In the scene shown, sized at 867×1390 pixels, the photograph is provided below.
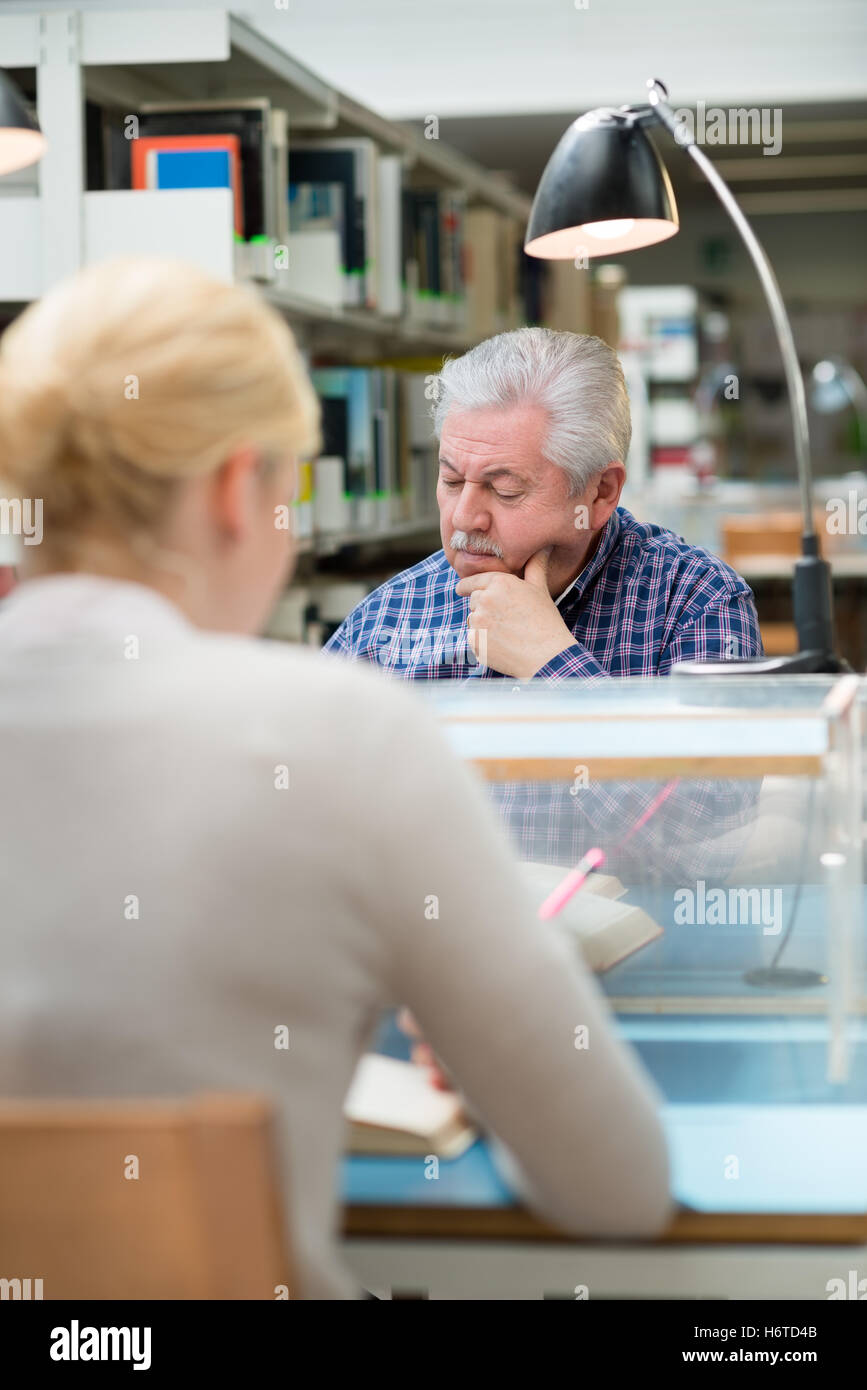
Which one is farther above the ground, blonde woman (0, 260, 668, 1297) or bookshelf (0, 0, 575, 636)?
bookshelf (0, 0, 575, 636)

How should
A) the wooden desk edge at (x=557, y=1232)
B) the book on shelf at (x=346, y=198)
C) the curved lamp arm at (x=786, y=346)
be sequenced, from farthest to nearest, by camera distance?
the book on shelf at (x=346, y=198) → the curved lamp arm at (x=786, y=346) → the wooden desk edge at (x=557, y=1232)

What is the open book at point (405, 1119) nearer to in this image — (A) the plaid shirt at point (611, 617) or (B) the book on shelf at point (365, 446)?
(A) the plaid shirt at point (611, 617)

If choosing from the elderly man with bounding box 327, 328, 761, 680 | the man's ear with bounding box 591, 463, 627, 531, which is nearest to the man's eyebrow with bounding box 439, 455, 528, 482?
the elderly man with bounding box 327, 328, 761, 680

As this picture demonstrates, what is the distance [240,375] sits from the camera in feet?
2.85

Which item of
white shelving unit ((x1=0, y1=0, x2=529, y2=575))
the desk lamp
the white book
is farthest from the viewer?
the white book

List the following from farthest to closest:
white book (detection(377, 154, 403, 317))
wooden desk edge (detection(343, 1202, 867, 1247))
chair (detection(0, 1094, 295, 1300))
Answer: white book (detection(377, 154, 403, 317)) < wooden desk edge (detection(343, 1202, 867, 1247)) < chair (detection(0, 1094, 295, 1300))

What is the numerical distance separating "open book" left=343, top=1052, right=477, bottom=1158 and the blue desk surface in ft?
0.03

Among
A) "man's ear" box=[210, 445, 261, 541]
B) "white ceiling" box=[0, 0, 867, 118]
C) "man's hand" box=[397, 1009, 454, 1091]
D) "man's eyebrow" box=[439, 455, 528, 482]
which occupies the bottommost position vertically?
"man's hand" box=[397, 1009, 454, 1091]

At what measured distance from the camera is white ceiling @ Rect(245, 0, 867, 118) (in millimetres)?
5352

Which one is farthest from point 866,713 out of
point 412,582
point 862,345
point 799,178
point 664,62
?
point 862,345

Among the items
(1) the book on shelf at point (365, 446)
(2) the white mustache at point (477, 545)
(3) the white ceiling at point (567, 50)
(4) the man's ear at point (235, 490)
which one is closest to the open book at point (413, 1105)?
(4) the man's ear at point (235, 490)

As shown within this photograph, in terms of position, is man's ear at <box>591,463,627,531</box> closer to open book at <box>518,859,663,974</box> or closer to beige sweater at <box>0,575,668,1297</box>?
open book at <box>518,859,663,974</box>

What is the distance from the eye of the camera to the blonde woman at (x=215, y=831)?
82cm

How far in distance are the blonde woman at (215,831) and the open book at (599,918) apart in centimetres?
37
